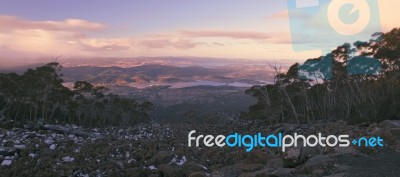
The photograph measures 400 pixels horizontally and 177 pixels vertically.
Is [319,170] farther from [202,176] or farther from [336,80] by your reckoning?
[336,80]

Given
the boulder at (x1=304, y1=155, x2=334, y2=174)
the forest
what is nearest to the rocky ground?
the boulder at (x1=304, y1=155, x2=334, y2=174)

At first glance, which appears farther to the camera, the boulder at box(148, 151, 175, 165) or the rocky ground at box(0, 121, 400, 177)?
the boulder at box(148, 151, 175, 165)

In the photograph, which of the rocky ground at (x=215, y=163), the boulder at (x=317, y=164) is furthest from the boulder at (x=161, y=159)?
the boulder at (x=317, y=164)

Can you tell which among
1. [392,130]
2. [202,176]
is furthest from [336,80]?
[202,176]

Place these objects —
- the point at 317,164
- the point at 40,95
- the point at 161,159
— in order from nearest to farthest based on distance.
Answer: the point at 317,164 < the point at 161,159 < the point at 40,95

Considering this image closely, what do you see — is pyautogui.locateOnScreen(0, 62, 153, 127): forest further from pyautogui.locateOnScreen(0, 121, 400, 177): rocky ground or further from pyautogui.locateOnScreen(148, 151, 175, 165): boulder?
pyautogui.locateOnScreen(148, 151, 175, 165): boulder

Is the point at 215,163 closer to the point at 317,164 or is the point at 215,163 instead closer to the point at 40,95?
the point at 317,164

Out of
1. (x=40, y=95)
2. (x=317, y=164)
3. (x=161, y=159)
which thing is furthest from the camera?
(x=40, y=95)

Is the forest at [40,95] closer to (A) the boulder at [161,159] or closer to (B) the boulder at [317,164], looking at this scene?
(A) the boulder at [161,159]

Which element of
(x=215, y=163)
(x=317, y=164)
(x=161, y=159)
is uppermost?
(x=317, y=164)

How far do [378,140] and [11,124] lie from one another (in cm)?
3975

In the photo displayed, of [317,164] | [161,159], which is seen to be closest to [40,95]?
[161,159]

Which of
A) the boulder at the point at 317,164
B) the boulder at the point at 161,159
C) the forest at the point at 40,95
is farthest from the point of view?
the forest at the point at 40,95

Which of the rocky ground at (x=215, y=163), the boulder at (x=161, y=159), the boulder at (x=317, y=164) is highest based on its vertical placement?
the boulder at (x=317, y=164)
